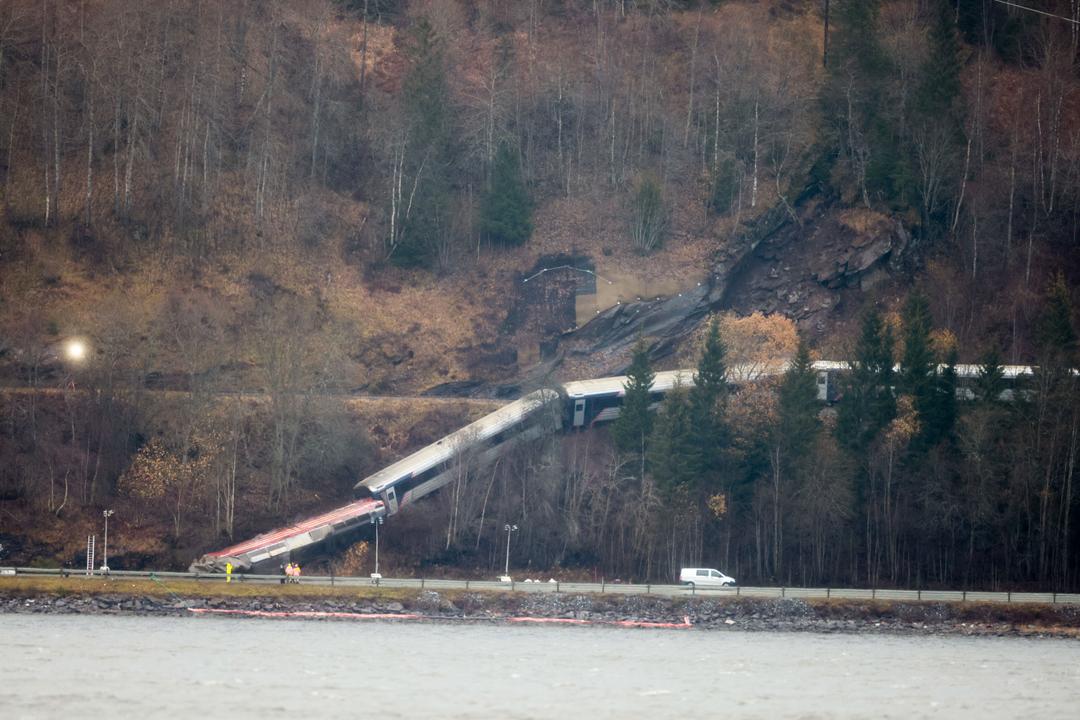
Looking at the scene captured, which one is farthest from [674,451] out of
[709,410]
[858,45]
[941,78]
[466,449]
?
[858,45]

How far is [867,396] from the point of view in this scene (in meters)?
72.4

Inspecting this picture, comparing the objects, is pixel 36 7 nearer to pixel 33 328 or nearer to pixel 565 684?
pixel 33 328

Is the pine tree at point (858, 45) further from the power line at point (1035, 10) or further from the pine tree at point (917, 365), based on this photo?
the pine tree at point (917, 365)

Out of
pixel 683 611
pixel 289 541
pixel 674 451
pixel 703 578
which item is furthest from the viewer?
pixel 674 451

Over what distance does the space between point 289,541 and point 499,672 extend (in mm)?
20010

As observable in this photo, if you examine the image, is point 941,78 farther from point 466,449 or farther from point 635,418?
point 466,449

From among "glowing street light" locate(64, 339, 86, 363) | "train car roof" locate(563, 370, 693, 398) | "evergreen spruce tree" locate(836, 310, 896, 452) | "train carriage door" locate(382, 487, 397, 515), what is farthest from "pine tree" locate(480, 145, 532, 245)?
"glowing street light" locate(64, 339, 86, 363)

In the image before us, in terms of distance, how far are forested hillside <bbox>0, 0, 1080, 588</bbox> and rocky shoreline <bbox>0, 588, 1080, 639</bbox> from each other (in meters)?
7.35

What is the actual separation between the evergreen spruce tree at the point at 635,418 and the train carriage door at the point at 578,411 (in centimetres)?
222

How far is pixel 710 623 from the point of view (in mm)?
61125

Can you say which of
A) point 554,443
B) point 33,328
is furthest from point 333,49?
point 554,443

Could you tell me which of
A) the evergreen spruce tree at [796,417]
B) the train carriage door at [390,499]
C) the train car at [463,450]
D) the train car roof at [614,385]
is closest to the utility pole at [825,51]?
the train car roof at [614,385]

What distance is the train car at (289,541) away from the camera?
6391 cm

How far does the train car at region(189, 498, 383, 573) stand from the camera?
63.9 meters
